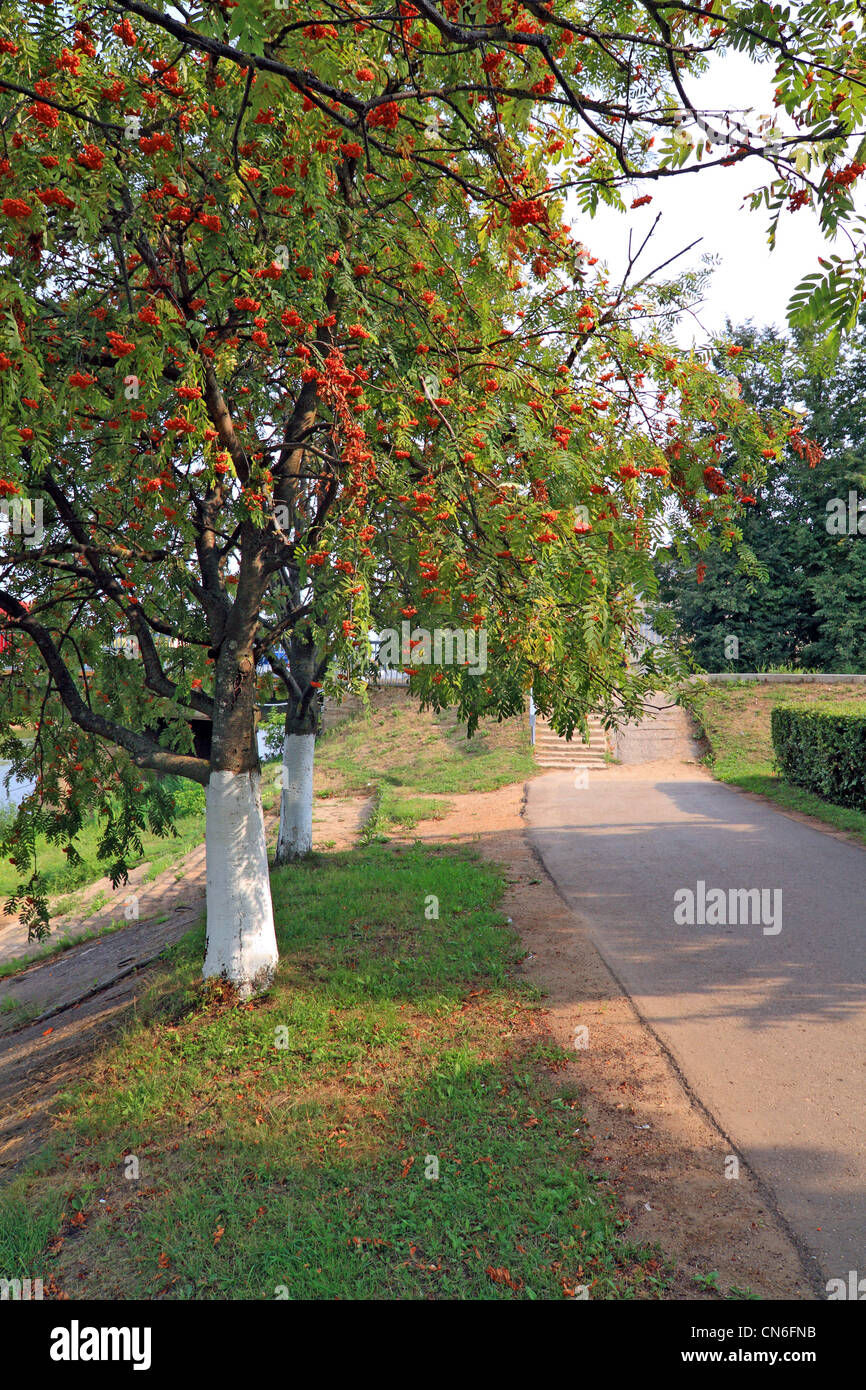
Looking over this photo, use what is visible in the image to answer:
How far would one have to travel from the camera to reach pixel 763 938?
769cm

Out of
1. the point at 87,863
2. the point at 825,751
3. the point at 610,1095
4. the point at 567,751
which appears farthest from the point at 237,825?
the point at 567,751

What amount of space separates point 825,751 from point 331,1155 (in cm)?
1192

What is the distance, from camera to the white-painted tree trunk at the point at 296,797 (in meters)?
10.7

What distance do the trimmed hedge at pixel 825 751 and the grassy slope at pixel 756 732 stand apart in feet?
0.78

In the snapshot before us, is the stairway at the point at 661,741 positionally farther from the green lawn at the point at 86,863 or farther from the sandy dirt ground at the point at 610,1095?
the green lawn at the point at 86,863

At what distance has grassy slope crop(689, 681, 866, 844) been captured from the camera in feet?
47.2

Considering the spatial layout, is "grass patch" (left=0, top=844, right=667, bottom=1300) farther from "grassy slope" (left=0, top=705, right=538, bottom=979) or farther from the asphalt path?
"grassy slope" (left=0, top=705, right=538, bottom=979)

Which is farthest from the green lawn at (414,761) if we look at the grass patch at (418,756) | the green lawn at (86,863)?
the green lawn at (86,863)

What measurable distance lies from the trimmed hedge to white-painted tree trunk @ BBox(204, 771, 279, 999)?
10162mm

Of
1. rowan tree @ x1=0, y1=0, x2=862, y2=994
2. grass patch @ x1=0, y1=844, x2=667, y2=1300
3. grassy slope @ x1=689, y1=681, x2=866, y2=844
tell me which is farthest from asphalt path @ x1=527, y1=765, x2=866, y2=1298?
rowan tree @ x1=0, y1=0, x2=862, y2=994

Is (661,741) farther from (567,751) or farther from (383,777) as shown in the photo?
(383,777)

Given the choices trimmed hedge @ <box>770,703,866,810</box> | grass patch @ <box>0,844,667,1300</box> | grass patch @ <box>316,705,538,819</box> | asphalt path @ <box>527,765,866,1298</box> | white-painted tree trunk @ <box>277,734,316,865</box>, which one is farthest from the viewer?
grass patch @ <box>316,705,538,819</box>

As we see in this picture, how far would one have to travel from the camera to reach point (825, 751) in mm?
13867
